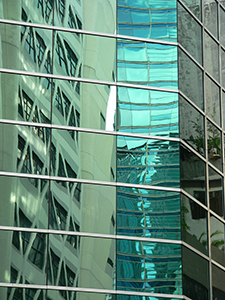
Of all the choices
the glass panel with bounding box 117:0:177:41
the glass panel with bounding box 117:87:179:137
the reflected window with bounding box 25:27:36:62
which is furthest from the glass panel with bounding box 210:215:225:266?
the reflected window with bounding box 25:27:36:62

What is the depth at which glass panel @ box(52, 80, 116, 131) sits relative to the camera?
1773 cm

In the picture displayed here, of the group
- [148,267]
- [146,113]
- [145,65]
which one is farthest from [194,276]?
[145,65]

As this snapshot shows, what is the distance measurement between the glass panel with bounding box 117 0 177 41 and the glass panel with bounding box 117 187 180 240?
5.42 metres

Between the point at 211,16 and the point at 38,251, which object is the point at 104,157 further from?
the point at 211,16

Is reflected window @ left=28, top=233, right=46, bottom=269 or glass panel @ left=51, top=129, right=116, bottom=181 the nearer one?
reflected window @ left=28, top=233, right=46, bottom=269

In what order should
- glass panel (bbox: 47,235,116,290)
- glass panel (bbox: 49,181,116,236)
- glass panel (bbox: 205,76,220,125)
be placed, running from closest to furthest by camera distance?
glass panel (bbox: 47,235,116,290) → glass panel (bbox: 49,181,116,236) → glass panel (bbox: 205,76,220,125)

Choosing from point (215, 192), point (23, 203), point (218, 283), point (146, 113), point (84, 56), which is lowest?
point (218, 283)

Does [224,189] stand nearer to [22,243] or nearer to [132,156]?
[132,156]

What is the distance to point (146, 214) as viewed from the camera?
17484 millimetres

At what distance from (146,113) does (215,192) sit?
4.08 m

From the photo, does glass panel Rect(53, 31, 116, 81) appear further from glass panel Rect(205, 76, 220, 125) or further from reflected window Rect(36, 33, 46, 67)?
glass panel Rect(205, 76, 220, 125)

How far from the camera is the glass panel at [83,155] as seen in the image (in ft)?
56.9

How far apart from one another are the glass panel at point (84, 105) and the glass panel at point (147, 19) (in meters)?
2.34

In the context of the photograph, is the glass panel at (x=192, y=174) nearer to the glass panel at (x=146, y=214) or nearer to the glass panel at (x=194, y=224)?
the glass panel at (x=194, y=224)
